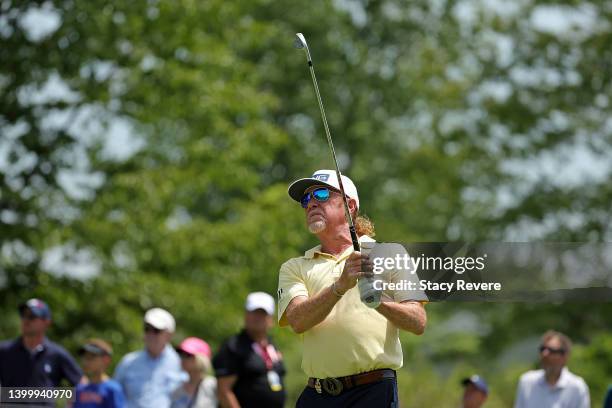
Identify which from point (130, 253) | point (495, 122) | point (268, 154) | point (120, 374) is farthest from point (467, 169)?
point (120, 374)

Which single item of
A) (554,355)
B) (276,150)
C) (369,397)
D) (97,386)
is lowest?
(369,397)

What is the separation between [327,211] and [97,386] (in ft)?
16.1

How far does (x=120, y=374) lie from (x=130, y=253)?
34.2 ft

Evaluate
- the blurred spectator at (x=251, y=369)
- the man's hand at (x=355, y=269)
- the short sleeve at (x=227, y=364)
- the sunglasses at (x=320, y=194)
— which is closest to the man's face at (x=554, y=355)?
the blurred spectator at (x=251, y=369)

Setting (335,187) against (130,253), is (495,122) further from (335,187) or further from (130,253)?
(335,187)

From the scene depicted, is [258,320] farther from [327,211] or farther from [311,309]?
[311,309]

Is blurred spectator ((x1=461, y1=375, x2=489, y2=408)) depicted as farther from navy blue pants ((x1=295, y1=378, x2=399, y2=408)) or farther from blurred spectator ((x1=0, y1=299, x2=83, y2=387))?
navy blue pants ((x1=295, y1=378, x2=399, y2=408))

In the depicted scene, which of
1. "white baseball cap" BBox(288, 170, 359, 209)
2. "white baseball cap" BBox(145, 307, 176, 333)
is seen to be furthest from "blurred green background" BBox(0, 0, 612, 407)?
"white baseball cap" BBox(288, 170, 359, 209)

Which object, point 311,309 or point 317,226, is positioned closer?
point 311,309

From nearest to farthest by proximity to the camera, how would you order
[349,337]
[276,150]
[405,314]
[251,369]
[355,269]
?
[355,269] → [405,314] → [349,337] → [251,369] → [276,150]

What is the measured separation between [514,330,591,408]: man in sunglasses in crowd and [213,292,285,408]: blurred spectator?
92.6 inches

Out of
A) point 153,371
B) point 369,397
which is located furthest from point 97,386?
point 369,397

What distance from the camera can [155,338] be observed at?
11.2m

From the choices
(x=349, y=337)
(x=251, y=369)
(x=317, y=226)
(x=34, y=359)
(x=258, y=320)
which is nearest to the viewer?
(x=349, y=337)
